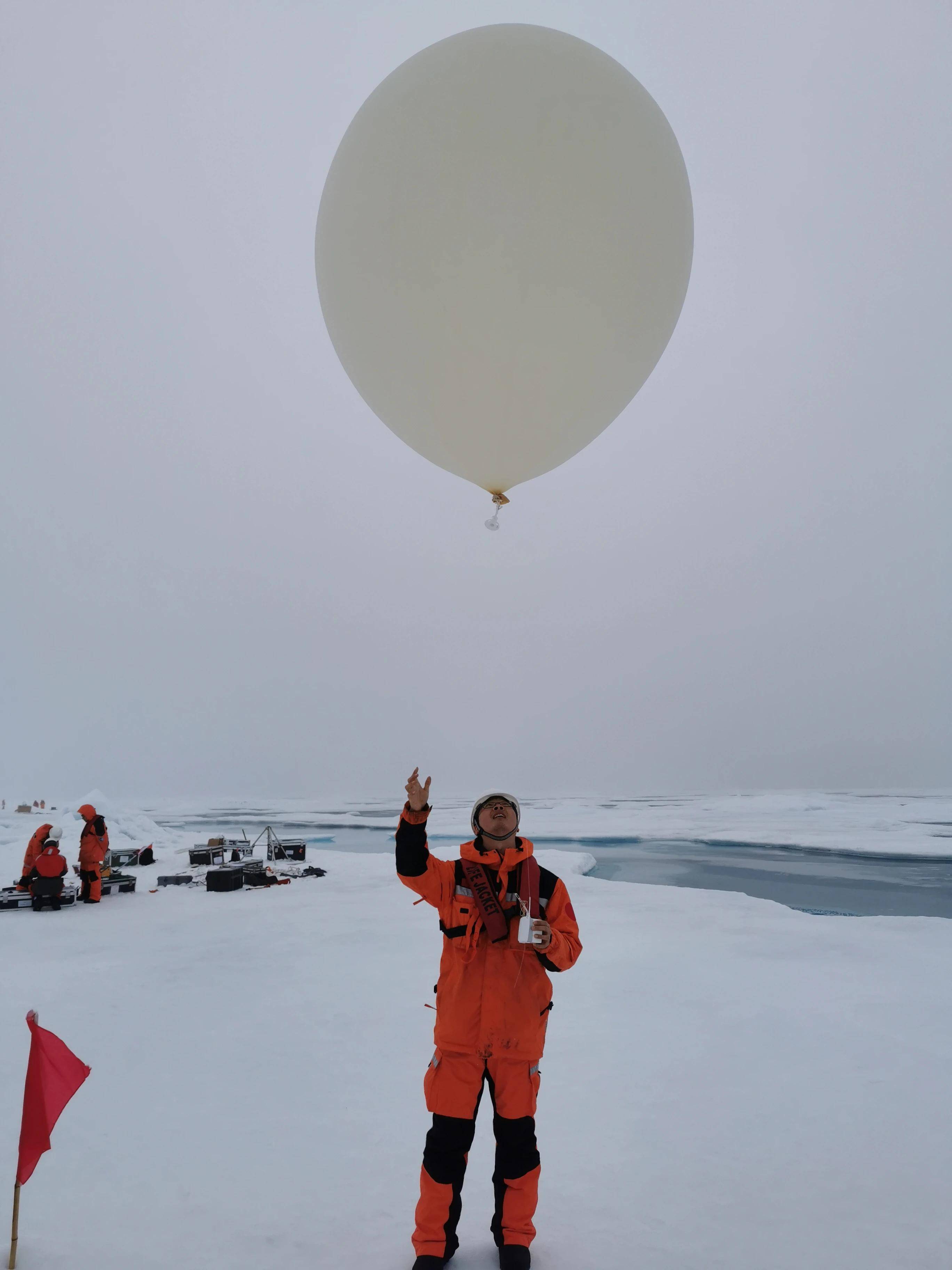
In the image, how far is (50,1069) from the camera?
207 cm

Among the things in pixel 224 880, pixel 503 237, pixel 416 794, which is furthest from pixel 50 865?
pixel 503 237

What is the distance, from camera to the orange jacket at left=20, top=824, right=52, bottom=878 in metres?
7.92

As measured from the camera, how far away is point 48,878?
7.88m

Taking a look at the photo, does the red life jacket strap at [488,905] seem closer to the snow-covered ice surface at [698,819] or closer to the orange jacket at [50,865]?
the orange jacket at [50,865]

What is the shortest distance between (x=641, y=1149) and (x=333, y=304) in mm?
3817

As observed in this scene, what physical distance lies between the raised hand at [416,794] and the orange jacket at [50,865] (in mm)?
7590

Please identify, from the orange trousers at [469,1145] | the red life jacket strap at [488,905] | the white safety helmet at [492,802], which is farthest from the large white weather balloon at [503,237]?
the orange trousers at [469,1145]

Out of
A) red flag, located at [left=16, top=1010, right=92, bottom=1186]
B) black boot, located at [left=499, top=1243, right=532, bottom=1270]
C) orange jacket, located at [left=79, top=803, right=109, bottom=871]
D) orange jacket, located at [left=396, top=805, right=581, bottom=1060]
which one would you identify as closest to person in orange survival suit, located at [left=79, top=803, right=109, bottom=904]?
orange jacket, located at [left=79, top=803, right=109, bottom=871]

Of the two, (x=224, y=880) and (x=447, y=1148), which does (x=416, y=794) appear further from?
(x=224, y=880)

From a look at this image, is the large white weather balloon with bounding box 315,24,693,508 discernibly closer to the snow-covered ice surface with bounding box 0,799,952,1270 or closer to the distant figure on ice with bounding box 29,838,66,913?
the snow-covered ice surface with bounding box 0,799,952,1270

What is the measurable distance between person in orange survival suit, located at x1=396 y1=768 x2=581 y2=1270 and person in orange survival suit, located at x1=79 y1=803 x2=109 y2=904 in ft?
25.6

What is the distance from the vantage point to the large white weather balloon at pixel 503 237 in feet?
8.96

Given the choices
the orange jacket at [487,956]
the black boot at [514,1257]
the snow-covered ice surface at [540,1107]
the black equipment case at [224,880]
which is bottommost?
the black equipment case at [224,880]

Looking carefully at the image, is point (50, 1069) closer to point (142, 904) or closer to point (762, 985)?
point (762, 985)
